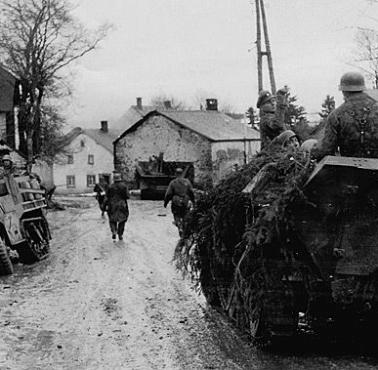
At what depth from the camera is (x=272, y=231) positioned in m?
6.62

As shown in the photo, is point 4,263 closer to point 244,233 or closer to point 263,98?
point 263,98

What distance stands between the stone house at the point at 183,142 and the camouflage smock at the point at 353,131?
4078 centimetres

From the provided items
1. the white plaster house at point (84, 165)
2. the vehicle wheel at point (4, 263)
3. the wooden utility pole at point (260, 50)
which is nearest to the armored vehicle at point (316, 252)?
the vehicle wheel at point (4, 263)

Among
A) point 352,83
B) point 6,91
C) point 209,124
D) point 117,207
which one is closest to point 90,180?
point 209,124

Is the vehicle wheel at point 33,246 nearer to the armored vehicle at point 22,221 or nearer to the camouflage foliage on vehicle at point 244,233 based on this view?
the armored vehicle at point 22,221

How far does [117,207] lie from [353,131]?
12.1 m

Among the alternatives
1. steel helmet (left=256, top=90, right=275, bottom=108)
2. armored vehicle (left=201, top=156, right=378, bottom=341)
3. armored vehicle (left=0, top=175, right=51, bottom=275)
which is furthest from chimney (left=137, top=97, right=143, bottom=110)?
armored vehicle (left=201, top=156, right=378, bottom=341)

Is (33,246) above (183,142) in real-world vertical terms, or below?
below

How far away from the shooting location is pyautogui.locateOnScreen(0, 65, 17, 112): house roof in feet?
156

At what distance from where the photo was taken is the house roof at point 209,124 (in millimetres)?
51094

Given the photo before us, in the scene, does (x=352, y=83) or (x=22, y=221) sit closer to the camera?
(x=352, y=83)

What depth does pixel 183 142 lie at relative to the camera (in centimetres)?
5131

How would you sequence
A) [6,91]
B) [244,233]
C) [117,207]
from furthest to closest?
[6,91] < [117,207] < [244,233]

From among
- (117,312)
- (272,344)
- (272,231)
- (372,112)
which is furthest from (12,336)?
(372,112)
